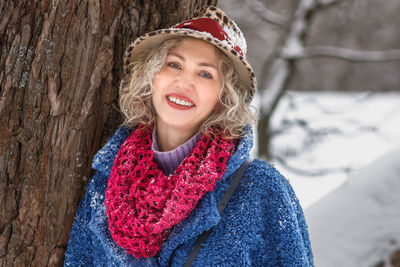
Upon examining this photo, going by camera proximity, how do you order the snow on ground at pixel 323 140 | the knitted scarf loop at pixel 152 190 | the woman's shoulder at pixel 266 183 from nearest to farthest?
the knitted scarf loop at pixel 152 190, the woman's shoulder at pixel 266 183, the snow on ground at pixel 323 140

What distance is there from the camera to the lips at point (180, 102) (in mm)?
1659

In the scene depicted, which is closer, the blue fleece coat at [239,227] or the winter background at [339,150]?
the blue fleece coat at [239,227]

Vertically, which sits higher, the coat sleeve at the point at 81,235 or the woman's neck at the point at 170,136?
the woman's neck at the point at 170,136

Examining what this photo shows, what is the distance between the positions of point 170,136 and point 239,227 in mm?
503

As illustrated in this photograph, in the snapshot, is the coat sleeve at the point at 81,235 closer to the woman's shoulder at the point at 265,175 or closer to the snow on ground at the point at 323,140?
the woman's shoulder at the point at 265,175


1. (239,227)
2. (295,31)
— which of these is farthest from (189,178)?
(295,31)

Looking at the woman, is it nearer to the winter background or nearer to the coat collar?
the coat collar

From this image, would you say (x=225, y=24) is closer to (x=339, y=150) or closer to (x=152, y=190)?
(x=152, y=190)

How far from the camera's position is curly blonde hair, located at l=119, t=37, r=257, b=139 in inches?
67.8

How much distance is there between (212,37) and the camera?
5.17 ft

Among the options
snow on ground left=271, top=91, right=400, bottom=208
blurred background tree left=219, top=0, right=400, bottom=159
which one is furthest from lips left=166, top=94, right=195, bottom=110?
snow on ground left=271, top=91, right=400, bottom=208

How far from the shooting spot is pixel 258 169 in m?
1.69

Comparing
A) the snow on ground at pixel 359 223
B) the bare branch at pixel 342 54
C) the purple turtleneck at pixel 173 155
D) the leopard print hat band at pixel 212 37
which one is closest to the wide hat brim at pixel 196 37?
the leopard print hat band at pixel 212 37

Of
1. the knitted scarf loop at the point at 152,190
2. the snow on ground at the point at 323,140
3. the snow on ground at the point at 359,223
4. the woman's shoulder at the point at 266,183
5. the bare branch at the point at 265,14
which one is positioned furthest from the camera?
the snow on ground at the point at 323,140
